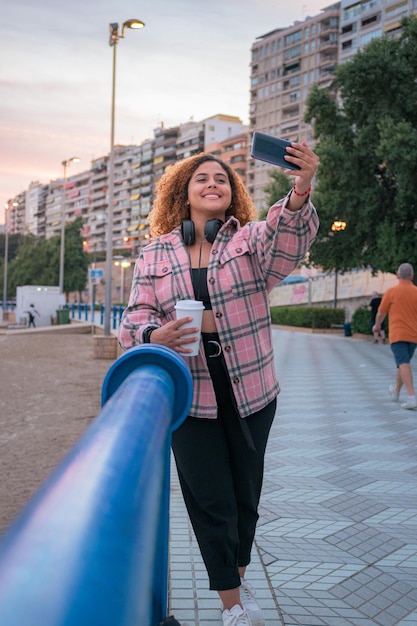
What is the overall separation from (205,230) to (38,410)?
28.5 ft

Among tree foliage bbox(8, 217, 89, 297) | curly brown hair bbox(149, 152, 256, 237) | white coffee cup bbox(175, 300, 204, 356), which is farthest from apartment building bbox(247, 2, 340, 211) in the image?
white coffee cup bbox(175, 300, 204, 356)

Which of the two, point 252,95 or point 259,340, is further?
point 252,95

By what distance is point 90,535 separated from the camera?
657 millimetres

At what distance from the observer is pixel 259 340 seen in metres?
2.73

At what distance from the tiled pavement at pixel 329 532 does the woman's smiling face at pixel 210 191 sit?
1689mm

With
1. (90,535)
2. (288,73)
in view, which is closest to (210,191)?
(90,535)

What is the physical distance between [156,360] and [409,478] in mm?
4311

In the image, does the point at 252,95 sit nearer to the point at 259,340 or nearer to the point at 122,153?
the point at 122,153

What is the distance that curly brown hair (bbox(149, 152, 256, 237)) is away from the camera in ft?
9.82

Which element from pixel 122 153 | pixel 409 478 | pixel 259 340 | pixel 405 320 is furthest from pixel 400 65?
pixel 122 153

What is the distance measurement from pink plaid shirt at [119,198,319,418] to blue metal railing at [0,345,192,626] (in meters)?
1.43

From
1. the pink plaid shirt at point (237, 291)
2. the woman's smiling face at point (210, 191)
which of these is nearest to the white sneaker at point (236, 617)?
the pink plaid shirt at point (237, 291)

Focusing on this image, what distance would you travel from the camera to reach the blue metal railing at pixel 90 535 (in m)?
0.53

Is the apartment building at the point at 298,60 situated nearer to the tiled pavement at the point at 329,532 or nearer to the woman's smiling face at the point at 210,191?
the tiled pavement at the point at 329,532
